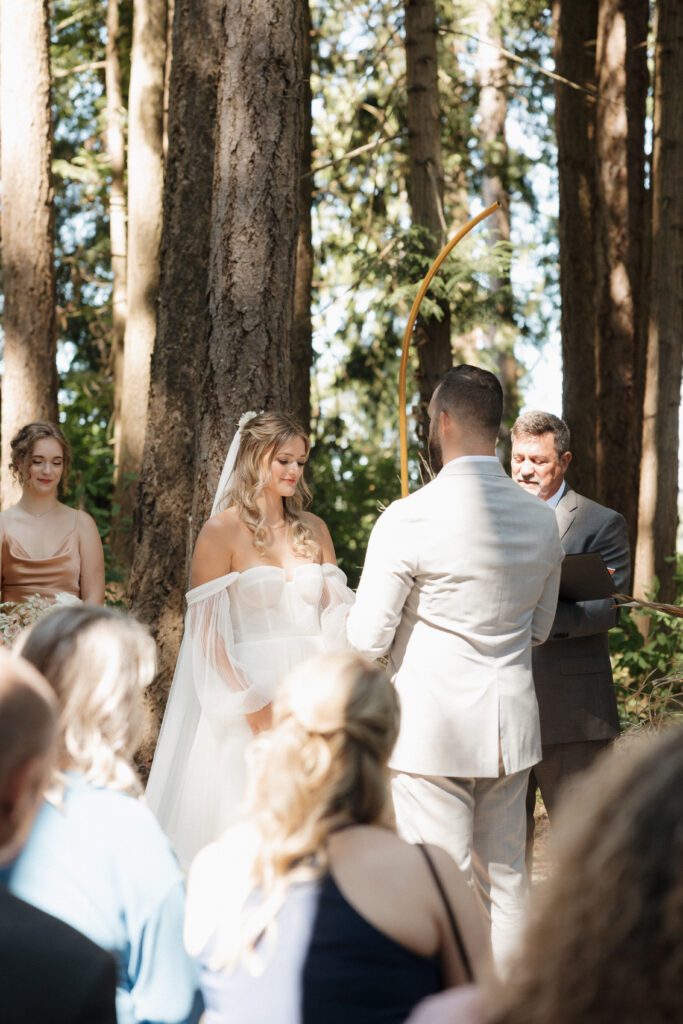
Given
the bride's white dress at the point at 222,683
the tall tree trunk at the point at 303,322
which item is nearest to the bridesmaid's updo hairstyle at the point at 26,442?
the bride's white dress at the point at 222,683

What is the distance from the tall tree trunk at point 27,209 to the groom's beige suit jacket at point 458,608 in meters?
6.27

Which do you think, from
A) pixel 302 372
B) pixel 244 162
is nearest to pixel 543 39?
pixel 302 372

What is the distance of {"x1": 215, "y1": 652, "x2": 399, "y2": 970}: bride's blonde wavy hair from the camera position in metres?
2.15

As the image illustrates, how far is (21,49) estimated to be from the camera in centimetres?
962

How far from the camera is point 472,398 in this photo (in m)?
4.01

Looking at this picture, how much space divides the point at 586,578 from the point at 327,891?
285 cm

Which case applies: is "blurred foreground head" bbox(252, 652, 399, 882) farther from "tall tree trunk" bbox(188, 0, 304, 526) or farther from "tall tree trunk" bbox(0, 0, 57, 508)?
"tall tree trunk" bbox(0, 0, 57, 508)

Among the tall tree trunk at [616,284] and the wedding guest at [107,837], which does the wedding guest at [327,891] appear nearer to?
the wedding guest at [107,837]

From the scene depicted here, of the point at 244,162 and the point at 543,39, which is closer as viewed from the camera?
the point at 244,162

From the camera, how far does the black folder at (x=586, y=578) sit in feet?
15.4

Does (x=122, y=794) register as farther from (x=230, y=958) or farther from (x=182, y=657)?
(x=182, y=657)

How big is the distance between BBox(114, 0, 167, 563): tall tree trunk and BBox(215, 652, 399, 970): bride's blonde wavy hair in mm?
9350

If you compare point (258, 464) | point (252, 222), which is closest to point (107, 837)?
point (258, 464)

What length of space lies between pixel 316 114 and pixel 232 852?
19.0 meters
